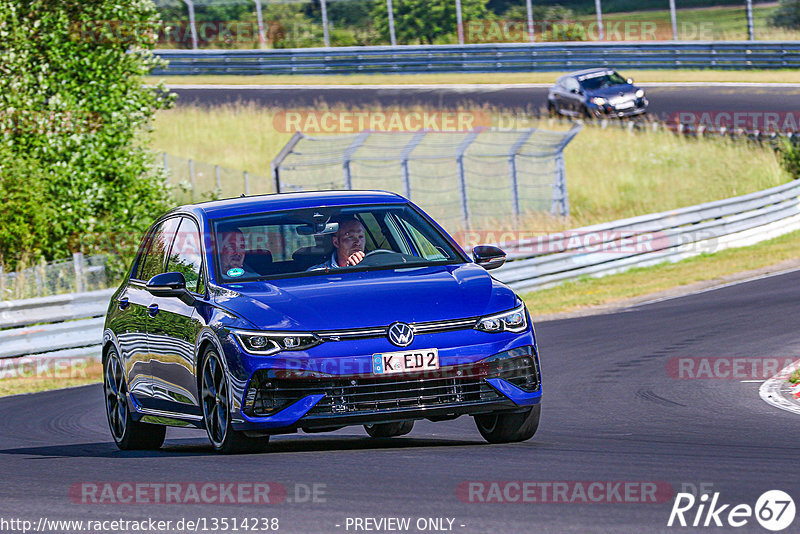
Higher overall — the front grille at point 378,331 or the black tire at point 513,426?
the front grille at point 378,331

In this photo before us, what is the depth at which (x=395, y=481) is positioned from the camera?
675 cm

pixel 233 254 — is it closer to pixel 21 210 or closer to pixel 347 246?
pixel 347 246

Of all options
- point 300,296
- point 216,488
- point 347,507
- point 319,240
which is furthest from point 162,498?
point 319,240

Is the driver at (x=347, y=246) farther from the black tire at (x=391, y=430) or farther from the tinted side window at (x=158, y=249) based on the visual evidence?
the black tire at (x=391, y=430)

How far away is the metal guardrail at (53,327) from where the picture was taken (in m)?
16.3

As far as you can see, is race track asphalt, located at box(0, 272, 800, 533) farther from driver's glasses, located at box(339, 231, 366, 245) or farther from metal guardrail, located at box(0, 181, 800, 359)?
metal guardrail, located at box(0, 181, 800, 359)

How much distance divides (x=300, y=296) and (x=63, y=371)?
31.6 feet

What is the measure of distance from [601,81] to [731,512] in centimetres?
3364

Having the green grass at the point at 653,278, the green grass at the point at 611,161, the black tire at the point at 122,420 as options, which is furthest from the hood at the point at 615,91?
the black tire at the point at 122,420

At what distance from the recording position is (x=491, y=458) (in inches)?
292

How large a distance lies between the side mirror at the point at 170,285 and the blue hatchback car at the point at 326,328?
1 centimetres

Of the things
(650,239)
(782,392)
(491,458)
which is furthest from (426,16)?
(491,458)

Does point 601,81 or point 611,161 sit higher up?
point 601,81

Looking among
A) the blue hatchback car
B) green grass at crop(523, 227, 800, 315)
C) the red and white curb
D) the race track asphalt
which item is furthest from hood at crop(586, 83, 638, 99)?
the blue hatchback car
